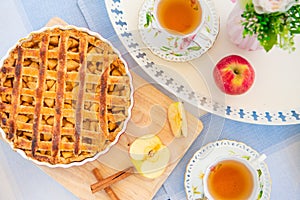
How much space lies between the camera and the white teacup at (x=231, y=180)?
1.26m

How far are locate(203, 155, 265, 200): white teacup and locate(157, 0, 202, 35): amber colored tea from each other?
352 millimetres

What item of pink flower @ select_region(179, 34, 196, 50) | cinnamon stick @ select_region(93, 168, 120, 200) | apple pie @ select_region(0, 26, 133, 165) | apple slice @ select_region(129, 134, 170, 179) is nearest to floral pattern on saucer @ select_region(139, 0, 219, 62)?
pink flower @ select_region(179, 34, 196, 50)

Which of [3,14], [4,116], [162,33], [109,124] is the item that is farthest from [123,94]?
[3,14]

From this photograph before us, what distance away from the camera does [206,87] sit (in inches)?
50.1

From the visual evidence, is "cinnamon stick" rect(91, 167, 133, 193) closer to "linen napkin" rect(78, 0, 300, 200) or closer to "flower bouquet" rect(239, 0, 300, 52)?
"linen napkin" rect(78, 0, 300, 200)

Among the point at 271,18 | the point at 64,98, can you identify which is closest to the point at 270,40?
the point at 271,18

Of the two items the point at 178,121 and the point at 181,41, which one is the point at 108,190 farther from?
the point at 181,41

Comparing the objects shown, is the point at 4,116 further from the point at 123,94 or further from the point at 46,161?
the point at 123,94

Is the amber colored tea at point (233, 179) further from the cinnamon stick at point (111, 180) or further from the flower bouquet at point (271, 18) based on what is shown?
the flower bouquet at point (271, 18)

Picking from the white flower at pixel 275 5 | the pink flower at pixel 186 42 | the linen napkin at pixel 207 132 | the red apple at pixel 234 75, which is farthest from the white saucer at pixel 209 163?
the white flower at pixel 275 5

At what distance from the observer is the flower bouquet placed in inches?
40.0

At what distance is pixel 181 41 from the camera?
1.27 metres

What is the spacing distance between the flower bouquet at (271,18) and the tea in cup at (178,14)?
177 millimetres

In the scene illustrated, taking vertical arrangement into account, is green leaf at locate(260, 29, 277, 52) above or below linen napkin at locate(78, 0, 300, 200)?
above
